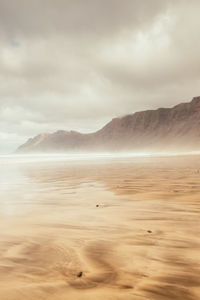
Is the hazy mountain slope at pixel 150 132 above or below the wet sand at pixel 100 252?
above

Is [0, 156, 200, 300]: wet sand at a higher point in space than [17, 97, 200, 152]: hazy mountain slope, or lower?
lower

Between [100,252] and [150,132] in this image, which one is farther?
[150,132]

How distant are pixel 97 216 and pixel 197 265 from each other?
1944 millimetres

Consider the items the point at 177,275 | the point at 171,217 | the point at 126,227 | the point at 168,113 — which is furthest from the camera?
the point at 168,113

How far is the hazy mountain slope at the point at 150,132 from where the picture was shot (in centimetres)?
12012

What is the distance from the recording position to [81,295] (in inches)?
59.4

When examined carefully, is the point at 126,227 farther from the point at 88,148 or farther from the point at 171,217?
the point at 88,148

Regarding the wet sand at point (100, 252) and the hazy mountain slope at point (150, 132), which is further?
the hazy mountain slope at point (150, 132)

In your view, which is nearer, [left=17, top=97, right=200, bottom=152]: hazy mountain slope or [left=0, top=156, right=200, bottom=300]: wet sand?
[left=0, top=156, right=200, bottom=300]: wet sand

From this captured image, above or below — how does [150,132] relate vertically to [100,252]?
above

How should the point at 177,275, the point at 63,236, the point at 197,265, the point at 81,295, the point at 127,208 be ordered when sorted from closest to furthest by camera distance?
the point at 81,295
the point at 177,275
the point at 197,265
the point at 63,236
the point at 127,208

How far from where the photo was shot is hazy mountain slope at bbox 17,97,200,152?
120 meters

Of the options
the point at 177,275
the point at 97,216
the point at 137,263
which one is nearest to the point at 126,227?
the point at 97,216

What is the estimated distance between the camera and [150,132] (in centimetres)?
14425
